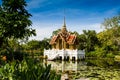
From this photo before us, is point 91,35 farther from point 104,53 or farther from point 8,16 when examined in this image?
point 8,16

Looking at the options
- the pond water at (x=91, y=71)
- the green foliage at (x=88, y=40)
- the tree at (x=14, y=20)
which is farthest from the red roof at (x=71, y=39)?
the tree at (x=14, y=20)

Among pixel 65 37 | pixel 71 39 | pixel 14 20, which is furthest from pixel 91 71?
pixel 65 37

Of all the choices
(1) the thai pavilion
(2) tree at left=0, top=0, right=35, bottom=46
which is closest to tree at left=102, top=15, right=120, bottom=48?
(1) the thai pavilion

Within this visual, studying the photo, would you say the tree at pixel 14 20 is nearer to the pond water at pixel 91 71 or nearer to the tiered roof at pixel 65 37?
the pond water at pixel 91 71

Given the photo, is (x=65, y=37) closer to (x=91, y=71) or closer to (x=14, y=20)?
(x=91, y=71)

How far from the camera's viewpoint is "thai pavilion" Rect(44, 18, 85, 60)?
4156cm

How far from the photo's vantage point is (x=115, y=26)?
149 feet

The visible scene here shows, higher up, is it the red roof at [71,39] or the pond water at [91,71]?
the red roof at [71,39]

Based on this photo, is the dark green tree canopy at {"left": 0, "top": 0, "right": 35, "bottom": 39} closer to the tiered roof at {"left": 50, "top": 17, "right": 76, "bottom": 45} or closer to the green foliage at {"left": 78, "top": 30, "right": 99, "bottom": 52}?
the tiered roof at {"left": 50, "top": 17, "right": 76, "bottom": 45}

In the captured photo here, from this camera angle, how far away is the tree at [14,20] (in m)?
16.4

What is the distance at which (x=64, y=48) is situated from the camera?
44.4 m

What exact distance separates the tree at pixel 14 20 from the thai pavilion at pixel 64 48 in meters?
24.0

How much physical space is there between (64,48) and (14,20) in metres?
28.2

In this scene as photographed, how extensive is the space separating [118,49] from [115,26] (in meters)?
13.4
